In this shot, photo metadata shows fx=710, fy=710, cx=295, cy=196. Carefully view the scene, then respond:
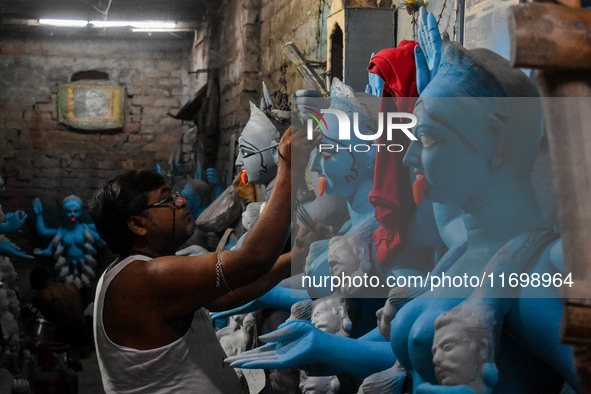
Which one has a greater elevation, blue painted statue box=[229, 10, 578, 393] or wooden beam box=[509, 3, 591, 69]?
wooden beam box=[509, 3, 591, 69]

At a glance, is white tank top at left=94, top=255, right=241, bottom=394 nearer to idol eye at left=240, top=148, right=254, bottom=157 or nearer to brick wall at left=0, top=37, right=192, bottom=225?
idol eye at left=240, top=148, right=254, bottom=157

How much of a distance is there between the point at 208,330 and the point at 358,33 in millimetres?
1541

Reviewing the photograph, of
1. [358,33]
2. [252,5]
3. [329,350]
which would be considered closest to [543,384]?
[329,350]

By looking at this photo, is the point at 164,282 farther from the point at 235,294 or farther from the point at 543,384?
the point at 543,384

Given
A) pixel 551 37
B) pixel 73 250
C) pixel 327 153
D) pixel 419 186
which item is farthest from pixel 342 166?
pixel 73 250

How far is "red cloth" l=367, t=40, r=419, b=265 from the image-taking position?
1788 millimetres

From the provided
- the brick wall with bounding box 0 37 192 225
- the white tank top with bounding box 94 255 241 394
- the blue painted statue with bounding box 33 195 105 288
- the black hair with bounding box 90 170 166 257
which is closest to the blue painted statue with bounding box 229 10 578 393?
the white tank top with bounding box 94 255 241 394

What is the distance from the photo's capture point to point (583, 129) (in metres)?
1.04

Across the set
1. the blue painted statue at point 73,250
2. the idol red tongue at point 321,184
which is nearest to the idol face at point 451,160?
the idol red tongue at point 321,184

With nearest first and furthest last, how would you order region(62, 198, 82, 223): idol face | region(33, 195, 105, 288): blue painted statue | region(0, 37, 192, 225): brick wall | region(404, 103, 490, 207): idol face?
region(404, 103, 490, 207): idol face → region(33, 195, 105, 288): blue painted statue → region(62, 198, 82, 223): idol face → region(0, 37, 192, 225): brick wall

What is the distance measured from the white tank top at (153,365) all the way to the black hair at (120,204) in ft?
0.25

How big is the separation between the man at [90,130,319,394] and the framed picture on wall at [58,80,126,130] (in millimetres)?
7704

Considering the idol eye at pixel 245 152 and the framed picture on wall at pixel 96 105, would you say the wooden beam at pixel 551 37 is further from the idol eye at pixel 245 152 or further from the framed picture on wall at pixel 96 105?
the framed picture on wall at pixel 96 105

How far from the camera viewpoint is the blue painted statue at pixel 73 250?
830cm
